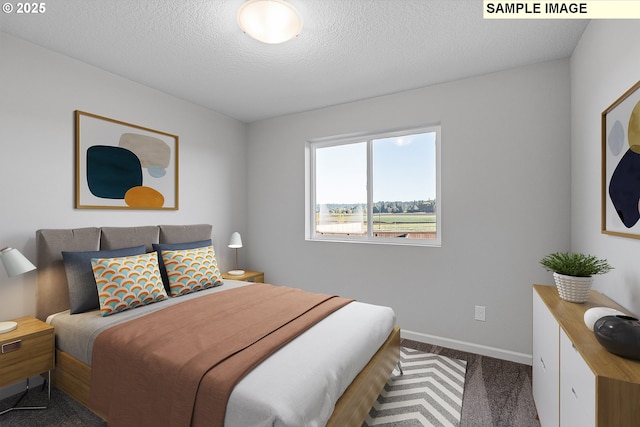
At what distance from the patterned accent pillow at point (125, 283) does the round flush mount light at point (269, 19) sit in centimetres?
189

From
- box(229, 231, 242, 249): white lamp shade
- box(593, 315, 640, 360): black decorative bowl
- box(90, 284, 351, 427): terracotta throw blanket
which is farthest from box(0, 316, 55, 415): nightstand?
box(593, 315, 640, 360): black decorative bowl

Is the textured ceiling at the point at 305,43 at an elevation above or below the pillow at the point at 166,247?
above

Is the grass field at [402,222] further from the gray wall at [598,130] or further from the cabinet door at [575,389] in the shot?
the cabinet door at [575,389]

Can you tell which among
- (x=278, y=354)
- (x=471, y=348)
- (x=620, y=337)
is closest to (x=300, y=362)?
(x=278, y=354)

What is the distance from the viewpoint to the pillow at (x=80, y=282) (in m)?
2.17

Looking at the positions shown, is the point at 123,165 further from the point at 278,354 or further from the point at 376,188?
the point at 376,188

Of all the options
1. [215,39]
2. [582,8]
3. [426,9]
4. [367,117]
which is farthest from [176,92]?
[582,8]

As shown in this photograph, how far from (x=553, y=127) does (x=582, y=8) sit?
896 mm

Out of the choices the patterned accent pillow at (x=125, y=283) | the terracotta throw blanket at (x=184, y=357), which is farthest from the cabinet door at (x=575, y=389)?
the patterned accent pillow at (x=125, y=283)

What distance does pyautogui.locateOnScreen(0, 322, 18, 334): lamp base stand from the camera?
1.88m

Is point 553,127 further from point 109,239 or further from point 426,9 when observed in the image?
point 109,239

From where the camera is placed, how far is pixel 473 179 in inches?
109

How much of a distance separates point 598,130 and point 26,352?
382 cm

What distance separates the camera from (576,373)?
1.17 m
